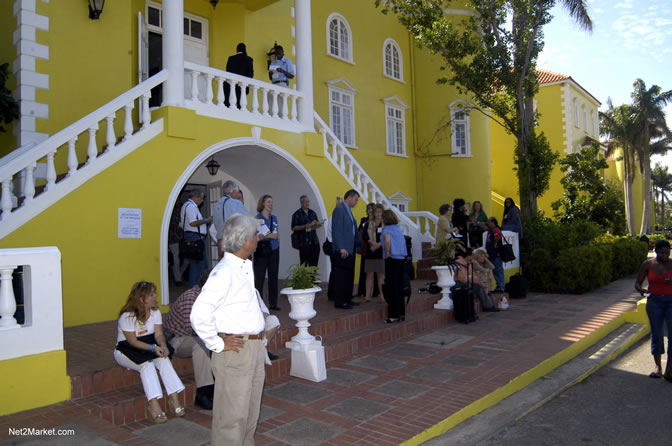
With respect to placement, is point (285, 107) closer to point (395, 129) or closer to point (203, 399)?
point (203, 399)

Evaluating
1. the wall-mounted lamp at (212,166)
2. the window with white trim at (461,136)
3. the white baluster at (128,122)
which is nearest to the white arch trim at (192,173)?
the white baluster at (128,122)

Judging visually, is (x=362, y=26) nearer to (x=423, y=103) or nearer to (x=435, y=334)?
(x=423, y=103)

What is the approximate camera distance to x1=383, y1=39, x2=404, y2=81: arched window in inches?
733

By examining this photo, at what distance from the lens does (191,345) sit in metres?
5.03

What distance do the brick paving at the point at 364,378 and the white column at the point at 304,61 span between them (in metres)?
4.50

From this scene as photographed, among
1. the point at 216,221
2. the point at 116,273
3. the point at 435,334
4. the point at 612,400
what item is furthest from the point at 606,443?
the point at 116,273

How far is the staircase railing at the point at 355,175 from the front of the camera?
465 inches

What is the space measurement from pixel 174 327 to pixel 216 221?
2616mm

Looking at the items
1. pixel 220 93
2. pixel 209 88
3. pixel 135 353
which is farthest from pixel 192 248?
pixel 220 93

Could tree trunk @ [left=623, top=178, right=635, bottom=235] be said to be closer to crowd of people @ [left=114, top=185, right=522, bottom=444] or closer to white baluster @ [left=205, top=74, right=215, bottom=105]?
crowd of people @ [left=114, top=185, right=522, bottom=444]

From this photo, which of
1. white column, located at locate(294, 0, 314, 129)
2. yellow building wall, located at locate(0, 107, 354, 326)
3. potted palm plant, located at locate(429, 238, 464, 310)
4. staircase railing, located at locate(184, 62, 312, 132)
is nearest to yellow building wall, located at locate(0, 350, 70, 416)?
yellow building wall, located at locate(0, 107, 354, 326)

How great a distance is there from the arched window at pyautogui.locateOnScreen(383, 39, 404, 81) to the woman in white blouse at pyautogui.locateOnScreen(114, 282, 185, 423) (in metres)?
15.4

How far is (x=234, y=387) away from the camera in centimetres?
322

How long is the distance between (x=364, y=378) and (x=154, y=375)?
95.6 inches
